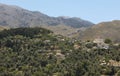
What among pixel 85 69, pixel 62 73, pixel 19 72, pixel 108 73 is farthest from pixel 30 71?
pixel 108 73

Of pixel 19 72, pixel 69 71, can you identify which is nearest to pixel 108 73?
pixel 69 71

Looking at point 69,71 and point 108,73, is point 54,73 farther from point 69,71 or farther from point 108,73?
point 108,73

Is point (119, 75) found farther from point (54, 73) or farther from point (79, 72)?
point (54, 73)

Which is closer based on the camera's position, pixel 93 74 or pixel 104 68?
pixel 93 74

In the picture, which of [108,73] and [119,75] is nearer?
[119,75]

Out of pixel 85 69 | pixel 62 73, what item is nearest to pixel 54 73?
pixel 62 73

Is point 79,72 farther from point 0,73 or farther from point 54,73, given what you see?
point 0,73
